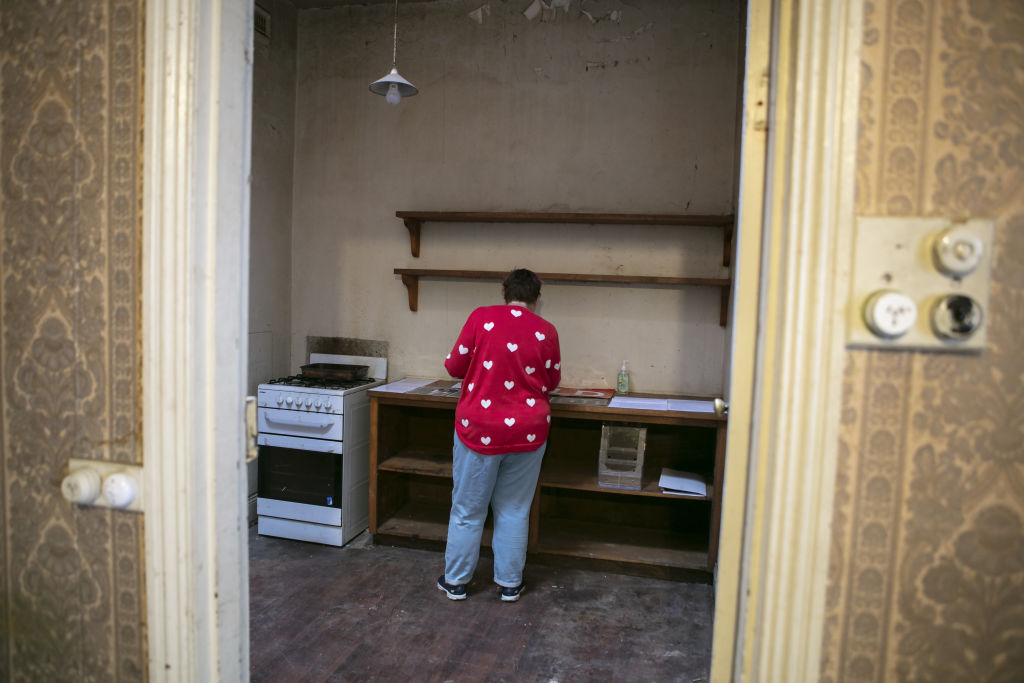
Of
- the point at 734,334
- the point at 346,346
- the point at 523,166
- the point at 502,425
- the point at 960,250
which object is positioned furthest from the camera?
the point at 346,346

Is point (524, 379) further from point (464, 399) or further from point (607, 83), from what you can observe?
point (607, 83)

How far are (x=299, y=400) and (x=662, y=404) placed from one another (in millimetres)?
1849

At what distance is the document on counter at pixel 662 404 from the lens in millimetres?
3141

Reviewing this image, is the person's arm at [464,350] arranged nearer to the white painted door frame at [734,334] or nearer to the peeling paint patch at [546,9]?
the white painted door frame at [734,334]

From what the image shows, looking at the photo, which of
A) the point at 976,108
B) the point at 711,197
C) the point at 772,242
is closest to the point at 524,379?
the point at 711,197

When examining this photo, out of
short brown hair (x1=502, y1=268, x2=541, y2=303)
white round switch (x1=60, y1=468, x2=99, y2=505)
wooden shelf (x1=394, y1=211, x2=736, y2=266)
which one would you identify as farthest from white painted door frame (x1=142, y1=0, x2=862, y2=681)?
wooden shelf (x1=394, y1=211, x2=736, y2=266)

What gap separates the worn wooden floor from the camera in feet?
7.75

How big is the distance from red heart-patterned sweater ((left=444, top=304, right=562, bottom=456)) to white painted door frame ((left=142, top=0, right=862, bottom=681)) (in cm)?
152

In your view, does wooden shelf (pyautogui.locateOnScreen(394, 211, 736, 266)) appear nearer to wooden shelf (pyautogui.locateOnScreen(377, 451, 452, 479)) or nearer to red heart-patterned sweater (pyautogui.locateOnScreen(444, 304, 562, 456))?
red heart-patterned sweater (pyautogui.locateOnScreen(444, 304, 562, 456))

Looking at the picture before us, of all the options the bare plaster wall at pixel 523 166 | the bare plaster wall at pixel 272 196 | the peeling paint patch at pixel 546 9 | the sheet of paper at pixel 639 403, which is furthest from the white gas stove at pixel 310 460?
the peeling paint patch at pixel 546 9

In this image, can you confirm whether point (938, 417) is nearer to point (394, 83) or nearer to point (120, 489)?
point (120, 489)

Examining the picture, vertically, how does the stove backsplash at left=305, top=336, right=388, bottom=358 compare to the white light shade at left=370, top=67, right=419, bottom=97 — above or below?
below

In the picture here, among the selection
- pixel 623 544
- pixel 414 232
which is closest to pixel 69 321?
pixel 414 232

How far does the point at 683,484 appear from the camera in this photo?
3.20 meters
